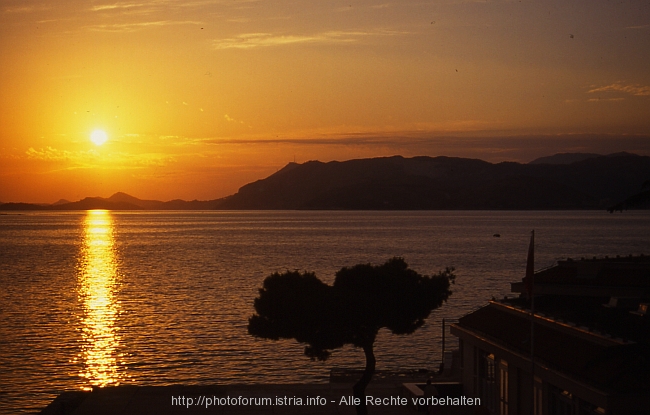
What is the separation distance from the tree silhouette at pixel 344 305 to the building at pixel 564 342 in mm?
2670

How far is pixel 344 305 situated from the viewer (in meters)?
21.3

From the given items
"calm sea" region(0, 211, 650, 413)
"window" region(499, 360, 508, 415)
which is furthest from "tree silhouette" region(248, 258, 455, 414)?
"calm sea" region(0, 211, 650, 413)

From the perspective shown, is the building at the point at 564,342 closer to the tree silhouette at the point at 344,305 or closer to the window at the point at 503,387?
the window at the point at 503,387

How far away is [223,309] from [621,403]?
48.1 metres

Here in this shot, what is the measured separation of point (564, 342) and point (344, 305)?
6.11 metres

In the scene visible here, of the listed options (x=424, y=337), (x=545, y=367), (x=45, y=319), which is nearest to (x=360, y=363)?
(x=424, y=337)

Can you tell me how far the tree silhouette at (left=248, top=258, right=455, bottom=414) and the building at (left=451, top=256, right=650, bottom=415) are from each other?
8.76 ft

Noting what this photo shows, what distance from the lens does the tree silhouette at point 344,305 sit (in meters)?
21.3

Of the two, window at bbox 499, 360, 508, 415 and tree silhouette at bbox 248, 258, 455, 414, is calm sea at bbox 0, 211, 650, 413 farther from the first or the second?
window at bbox 499, 360, 508, 415

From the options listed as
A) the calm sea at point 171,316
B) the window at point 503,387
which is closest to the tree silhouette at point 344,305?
the window at point 503,387

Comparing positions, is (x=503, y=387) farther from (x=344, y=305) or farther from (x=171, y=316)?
(x=171, y=316)

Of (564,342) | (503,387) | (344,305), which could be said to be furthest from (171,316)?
(564,342)

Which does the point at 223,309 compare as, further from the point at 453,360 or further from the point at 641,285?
the point at 641,285

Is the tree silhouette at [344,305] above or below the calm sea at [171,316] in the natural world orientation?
above
